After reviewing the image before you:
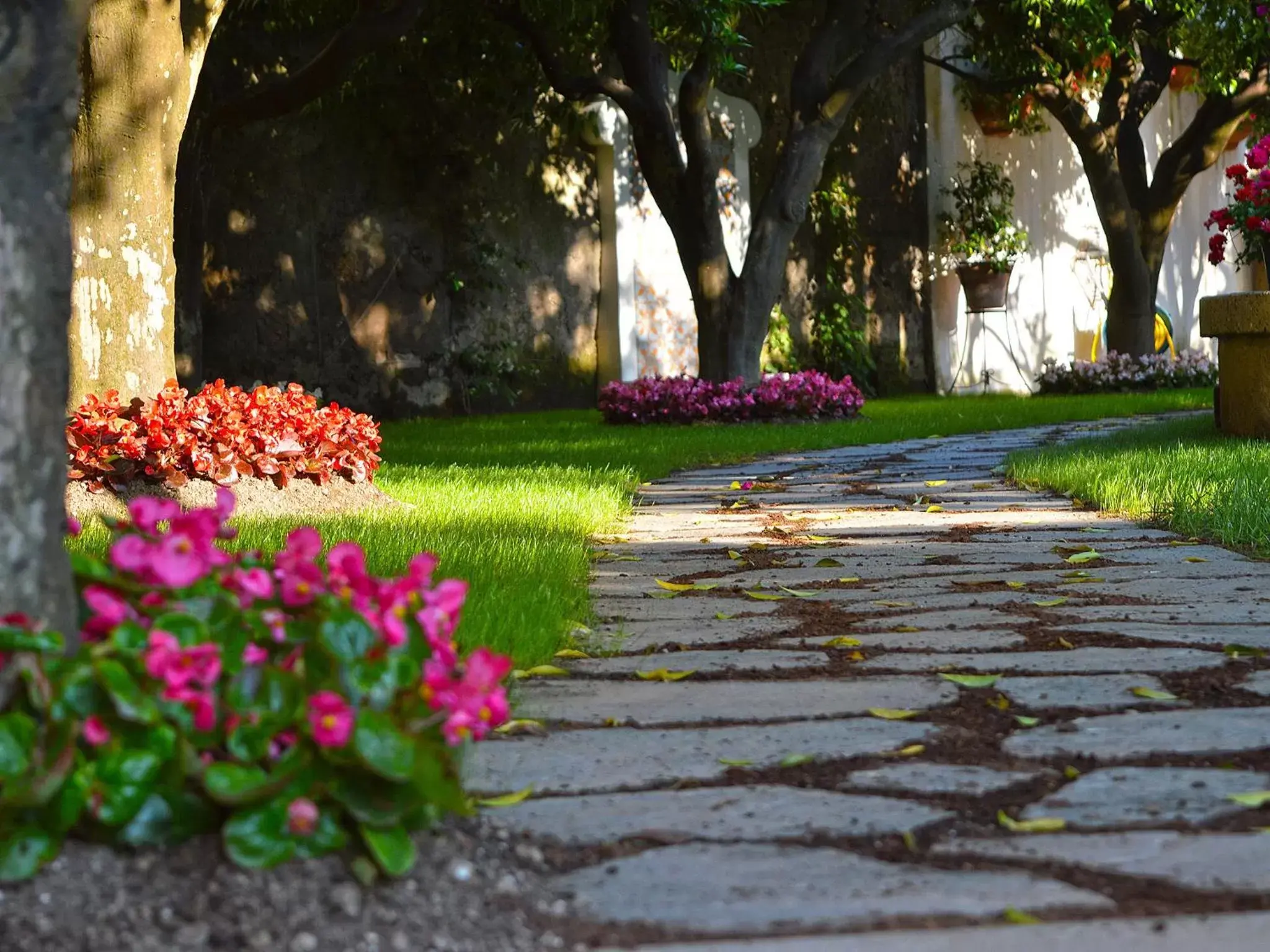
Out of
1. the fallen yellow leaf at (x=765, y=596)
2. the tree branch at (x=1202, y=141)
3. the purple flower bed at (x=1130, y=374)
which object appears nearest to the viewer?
the fallen yellow leaf at (x=765, y=596)

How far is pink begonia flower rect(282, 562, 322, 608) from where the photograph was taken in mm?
1777

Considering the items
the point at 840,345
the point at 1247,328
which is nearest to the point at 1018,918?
the point at 1247,328

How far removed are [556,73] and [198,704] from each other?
9.55 m

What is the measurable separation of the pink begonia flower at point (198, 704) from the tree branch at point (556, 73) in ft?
30.6

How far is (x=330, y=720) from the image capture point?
1584 mm

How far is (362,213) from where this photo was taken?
1270cm

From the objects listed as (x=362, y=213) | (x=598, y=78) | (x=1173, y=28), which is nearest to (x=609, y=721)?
(x=598, y=78)

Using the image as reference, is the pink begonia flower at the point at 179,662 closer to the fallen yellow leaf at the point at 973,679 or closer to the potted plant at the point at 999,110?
the fallen yellow leaf at the point at 973,679

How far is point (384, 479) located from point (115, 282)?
5.53ft

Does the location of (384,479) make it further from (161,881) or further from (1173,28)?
(1173,28)

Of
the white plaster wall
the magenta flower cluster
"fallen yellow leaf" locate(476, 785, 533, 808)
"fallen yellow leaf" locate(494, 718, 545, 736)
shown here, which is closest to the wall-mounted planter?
"fallen yellow leaf" locate(494, 718, 545, 736)

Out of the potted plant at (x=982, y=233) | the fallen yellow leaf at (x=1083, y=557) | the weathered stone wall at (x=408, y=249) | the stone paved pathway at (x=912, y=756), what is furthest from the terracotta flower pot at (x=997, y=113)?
the stone paved pathway at (x=912, y=756)

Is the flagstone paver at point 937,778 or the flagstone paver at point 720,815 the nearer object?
the flagstone paver at point 720,815

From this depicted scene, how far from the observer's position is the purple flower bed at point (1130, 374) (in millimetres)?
15391
